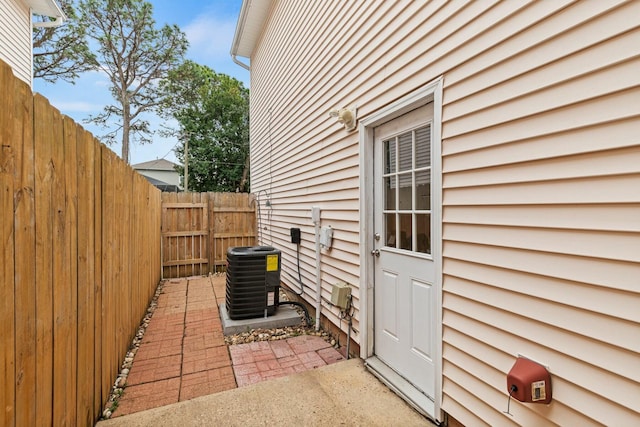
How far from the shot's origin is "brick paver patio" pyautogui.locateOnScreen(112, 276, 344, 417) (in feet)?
8.14

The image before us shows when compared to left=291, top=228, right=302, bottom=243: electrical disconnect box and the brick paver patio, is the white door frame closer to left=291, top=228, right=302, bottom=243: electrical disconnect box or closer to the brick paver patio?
the brick paver patio

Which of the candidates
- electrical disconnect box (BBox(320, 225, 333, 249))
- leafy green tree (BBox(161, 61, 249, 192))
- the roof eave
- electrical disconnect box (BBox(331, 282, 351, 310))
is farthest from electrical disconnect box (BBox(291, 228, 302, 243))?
leafy green tree (BBox(161, 61, 249, 192))

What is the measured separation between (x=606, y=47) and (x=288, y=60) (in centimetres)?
461

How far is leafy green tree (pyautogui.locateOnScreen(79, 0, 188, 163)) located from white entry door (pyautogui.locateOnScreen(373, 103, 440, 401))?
15.4 metres

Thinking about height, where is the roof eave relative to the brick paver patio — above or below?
above

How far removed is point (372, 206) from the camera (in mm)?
2859

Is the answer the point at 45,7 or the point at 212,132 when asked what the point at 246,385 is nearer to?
the point at 45,7

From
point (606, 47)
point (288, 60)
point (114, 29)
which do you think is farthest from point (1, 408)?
point (114, 29)

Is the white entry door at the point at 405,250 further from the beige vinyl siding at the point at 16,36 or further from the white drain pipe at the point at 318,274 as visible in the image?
the beige vinyl siding at the point at 16,36

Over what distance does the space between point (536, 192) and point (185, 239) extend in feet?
21.9

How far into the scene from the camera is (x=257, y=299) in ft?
12.6

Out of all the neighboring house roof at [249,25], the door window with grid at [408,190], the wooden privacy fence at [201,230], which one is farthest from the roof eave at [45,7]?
the door window with grid at [408,190]

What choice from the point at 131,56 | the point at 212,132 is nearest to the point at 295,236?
the point at 212,132

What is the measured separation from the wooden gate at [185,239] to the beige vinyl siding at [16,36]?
4487 mm
